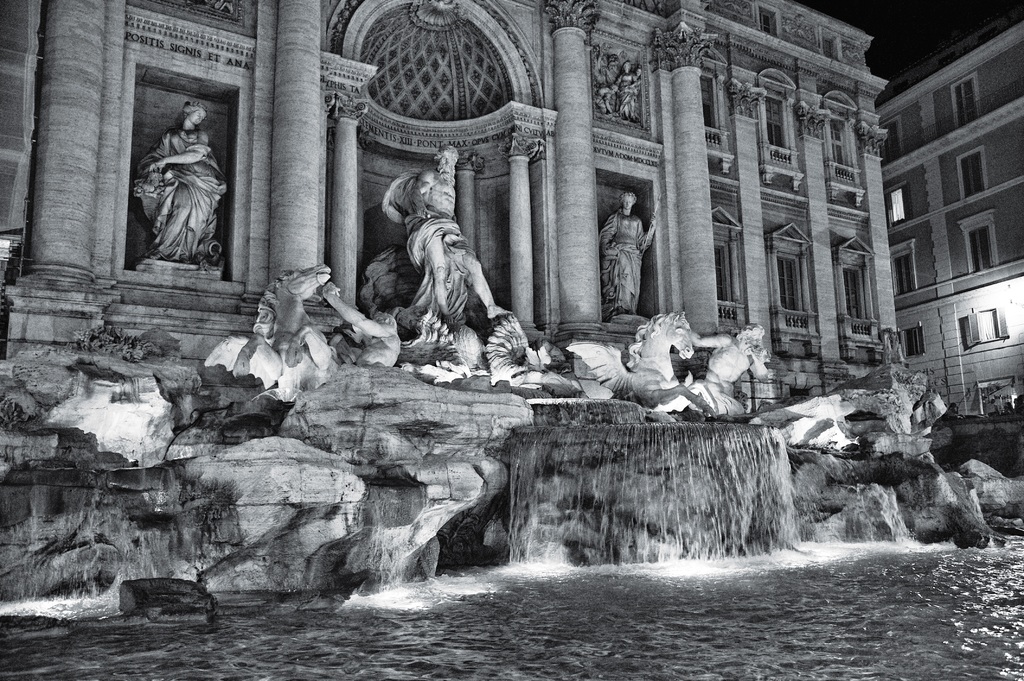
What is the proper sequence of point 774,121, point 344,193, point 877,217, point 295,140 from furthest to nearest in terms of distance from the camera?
1. point 877,217
2. point 774,121
3. point 344,193
4. point 295,140

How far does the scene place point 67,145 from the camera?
13625 millimetres

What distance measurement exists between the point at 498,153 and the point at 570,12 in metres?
3.67

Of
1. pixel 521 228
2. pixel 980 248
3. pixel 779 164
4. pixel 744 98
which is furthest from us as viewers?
pixel 980 248

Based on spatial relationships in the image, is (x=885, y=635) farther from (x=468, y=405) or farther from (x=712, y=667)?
(x=468, y=405)

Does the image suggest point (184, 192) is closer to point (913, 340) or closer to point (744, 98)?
point (744, 98)

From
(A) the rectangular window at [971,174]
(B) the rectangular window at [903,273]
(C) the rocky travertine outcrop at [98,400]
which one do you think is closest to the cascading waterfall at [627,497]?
(C) the rocky travertine outcrop at [98,400]

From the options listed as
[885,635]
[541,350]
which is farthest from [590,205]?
[885,635]

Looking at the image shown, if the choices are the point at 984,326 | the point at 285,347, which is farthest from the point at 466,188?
the point at 984,326

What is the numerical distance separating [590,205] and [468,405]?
9794 millimetres

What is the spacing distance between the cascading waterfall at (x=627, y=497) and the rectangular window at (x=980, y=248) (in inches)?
963

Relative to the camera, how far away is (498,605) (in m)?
7.55

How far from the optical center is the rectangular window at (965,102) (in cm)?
3122

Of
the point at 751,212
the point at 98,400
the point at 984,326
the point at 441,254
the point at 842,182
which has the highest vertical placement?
the point at 842,182

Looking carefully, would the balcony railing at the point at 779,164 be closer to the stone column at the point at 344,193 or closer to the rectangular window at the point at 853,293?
the rectangular window at the point at 853,293
